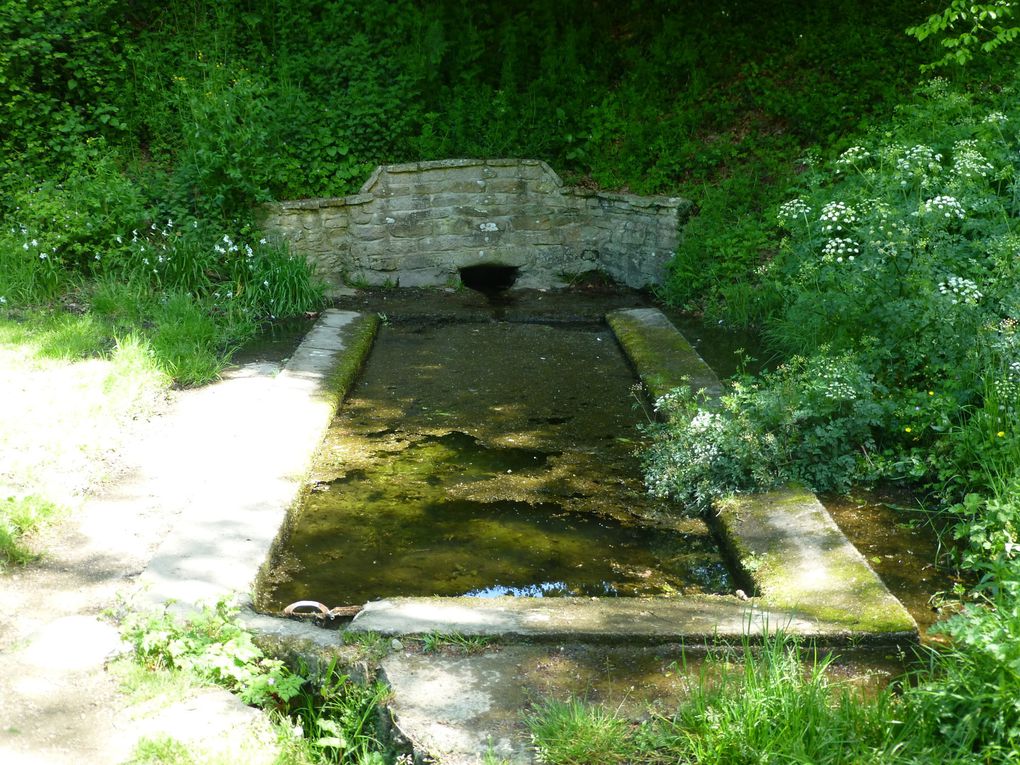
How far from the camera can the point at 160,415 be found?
554 cm

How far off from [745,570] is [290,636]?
183cm

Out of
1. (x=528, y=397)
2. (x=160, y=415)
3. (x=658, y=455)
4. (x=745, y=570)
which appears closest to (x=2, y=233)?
(x=160, y=415)

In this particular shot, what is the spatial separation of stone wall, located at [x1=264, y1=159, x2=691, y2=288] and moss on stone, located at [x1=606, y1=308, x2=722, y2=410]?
129 centimetres

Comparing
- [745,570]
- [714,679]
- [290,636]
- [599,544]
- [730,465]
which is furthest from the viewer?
[730,465]

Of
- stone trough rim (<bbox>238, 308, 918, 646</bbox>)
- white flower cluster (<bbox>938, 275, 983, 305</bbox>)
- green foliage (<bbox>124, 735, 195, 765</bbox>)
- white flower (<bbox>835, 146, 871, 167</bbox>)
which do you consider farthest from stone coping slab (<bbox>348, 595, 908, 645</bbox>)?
white flower (<bbox>835, 146, 871, 167</bbox>)

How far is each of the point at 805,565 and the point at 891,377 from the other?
1.65m

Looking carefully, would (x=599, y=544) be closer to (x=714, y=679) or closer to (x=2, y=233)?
(x=714, y=679)

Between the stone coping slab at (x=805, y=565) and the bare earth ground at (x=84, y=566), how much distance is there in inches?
76.9

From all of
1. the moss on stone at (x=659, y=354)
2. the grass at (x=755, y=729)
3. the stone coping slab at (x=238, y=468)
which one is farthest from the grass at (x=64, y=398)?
the moss on stone at (x=659, y=354)

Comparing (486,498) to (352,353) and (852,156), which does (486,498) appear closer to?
(352,353)

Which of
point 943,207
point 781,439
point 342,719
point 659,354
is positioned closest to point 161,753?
→ point 342,719

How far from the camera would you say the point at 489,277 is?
10031mm

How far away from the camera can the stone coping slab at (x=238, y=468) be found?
147 inches

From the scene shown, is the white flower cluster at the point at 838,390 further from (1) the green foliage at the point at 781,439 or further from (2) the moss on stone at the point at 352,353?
(2) the moss on stone at the point at 352,353
